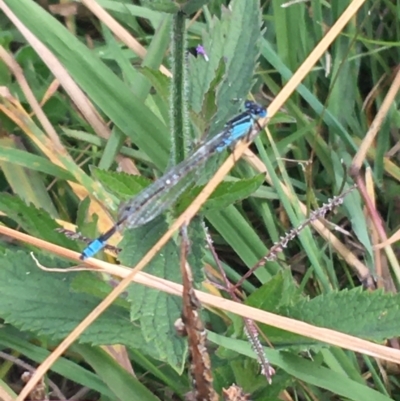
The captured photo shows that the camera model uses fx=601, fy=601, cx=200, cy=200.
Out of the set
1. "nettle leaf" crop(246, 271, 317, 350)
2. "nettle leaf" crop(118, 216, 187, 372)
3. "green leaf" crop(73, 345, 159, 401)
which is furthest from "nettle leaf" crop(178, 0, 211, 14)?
"green leaf" crop(73, 345, 159, 401)

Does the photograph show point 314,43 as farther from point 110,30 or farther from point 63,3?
point 63,3

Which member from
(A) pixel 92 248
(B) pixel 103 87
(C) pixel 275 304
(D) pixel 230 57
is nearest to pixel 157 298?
(A) pixel 92 248

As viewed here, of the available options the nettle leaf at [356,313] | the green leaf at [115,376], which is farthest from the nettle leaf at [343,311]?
the green leaf at [115,376]

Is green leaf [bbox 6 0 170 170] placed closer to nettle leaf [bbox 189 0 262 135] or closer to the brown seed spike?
nettle leaf [bbox 189 0 262 135]

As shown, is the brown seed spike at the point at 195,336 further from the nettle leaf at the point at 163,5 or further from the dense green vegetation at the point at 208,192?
the nettle leaf at the point at 163,5

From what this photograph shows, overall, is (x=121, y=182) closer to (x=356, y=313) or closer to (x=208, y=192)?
(x=208, y=192)

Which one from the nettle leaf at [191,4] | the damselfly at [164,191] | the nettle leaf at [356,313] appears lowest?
the nettle leaf at [356,313]

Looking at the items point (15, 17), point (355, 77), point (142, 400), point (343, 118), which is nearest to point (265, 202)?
point (343, 118)
